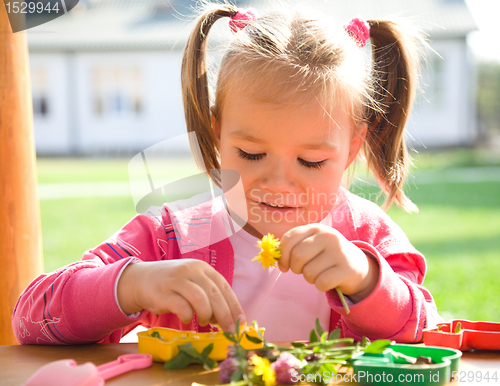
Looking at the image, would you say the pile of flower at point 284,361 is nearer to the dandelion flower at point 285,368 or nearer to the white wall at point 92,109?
the dandelion flower at point 285,368

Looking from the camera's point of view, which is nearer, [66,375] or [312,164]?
[66,375]

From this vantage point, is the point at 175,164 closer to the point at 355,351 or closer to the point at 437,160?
the point at 355,351

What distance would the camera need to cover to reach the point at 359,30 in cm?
145

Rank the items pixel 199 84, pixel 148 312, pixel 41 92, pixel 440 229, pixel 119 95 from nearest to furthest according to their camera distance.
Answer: pixel 148 312 → pixel 199 84 → pixel 440 229 → pixel 41 92 → pixel 119 95

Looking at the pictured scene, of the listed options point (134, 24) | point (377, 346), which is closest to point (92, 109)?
point (134, 24)

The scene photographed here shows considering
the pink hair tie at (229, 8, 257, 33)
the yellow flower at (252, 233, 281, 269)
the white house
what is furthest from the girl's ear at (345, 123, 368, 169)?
the white house

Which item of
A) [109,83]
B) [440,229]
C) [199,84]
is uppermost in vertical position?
[109,83]

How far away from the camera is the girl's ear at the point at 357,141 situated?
142 centimetres

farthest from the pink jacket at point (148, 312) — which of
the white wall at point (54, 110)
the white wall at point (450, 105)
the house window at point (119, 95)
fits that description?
the house window at point (119, 95)

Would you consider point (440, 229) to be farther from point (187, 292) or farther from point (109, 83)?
point (109, 83)

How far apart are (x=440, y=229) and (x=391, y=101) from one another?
499 cm

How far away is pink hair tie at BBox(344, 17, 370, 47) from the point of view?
1446mm

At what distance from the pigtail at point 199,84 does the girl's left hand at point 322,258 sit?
23.1 inches

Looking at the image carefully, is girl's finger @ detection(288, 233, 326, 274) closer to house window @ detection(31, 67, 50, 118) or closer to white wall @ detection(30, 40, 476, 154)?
white wall @ detection(30, 40, 476, 154)
